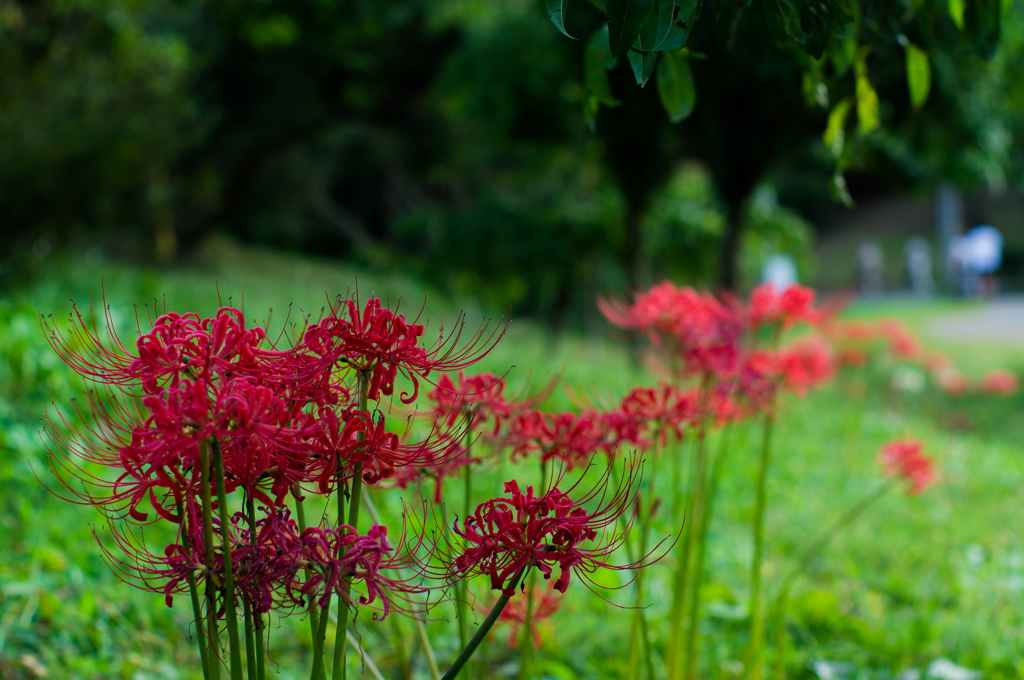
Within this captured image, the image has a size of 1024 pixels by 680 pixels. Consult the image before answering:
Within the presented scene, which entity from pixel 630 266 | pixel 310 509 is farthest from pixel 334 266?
pixel 310 509

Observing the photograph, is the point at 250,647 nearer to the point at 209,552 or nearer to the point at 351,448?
the point at 209,552

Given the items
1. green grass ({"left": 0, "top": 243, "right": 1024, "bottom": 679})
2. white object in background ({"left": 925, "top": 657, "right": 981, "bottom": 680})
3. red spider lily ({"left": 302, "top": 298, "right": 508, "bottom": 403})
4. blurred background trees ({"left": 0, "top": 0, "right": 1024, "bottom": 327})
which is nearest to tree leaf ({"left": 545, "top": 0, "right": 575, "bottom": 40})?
blurred background trees ({"left": 0, "top": 0, "right": 1024, "bottom": 327})

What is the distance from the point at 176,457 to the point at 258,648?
26cm

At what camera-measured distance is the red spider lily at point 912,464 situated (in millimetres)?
2188

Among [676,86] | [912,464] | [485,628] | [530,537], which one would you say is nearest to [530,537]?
[530,537]

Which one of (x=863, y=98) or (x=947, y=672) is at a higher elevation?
(x=863, y=98)

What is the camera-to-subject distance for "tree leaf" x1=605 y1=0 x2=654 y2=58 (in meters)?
0.84

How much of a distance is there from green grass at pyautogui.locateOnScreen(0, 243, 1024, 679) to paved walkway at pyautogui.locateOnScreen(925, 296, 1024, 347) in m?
7.18

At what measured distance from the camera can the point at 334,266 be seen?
17.3m

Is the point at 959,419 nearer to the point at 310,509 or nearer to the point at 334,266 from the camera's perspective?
the point at 310,509

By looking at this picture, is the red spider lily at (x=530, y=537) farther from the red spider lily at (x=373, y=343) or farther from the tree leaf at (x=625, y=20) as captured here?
the tree leaf at (x=625, y=20)

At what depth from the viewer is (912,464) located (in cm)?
219

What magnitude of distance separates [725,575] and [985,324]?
1217 centimetres

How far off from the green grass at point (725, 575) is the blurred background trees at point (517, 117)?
104 centimetres
